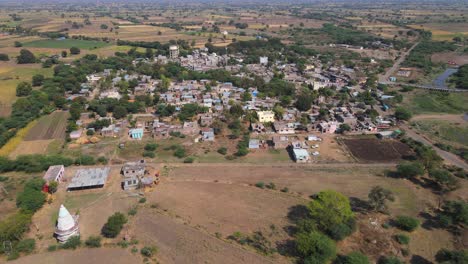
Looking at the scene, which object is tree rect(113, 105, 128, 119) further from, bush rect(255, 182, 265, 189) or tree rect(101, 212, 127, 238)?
bush rect(255, 182, 265, 189)

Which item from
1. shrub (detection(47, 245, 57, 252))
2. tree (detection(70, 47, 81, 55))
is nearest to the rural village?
shrub (detection(47, 245, 57, 252))

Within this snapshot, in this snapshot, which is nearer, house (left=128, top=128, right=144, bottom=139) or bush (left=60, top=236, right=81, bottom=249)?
bush (left=60, top=236, right=81, bottom=249)

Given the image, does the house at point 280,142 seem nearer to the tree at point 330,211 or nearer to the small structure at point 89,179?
the tree at point 330,211

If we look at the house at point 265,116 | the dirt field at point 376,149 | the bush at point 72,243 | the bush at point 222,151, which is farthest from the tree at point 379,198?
the bush at point 72,243

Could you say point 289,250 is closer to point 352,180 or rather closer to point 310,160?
point 352,180

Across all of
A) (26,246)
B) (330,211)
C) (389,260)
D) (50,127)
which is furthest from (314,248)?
(50,127)

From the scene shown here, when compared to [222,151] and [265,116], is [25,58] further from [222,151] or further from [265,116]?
[222,151]

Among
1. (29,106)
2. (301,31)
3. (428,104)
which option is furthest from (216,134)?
(301,31)
